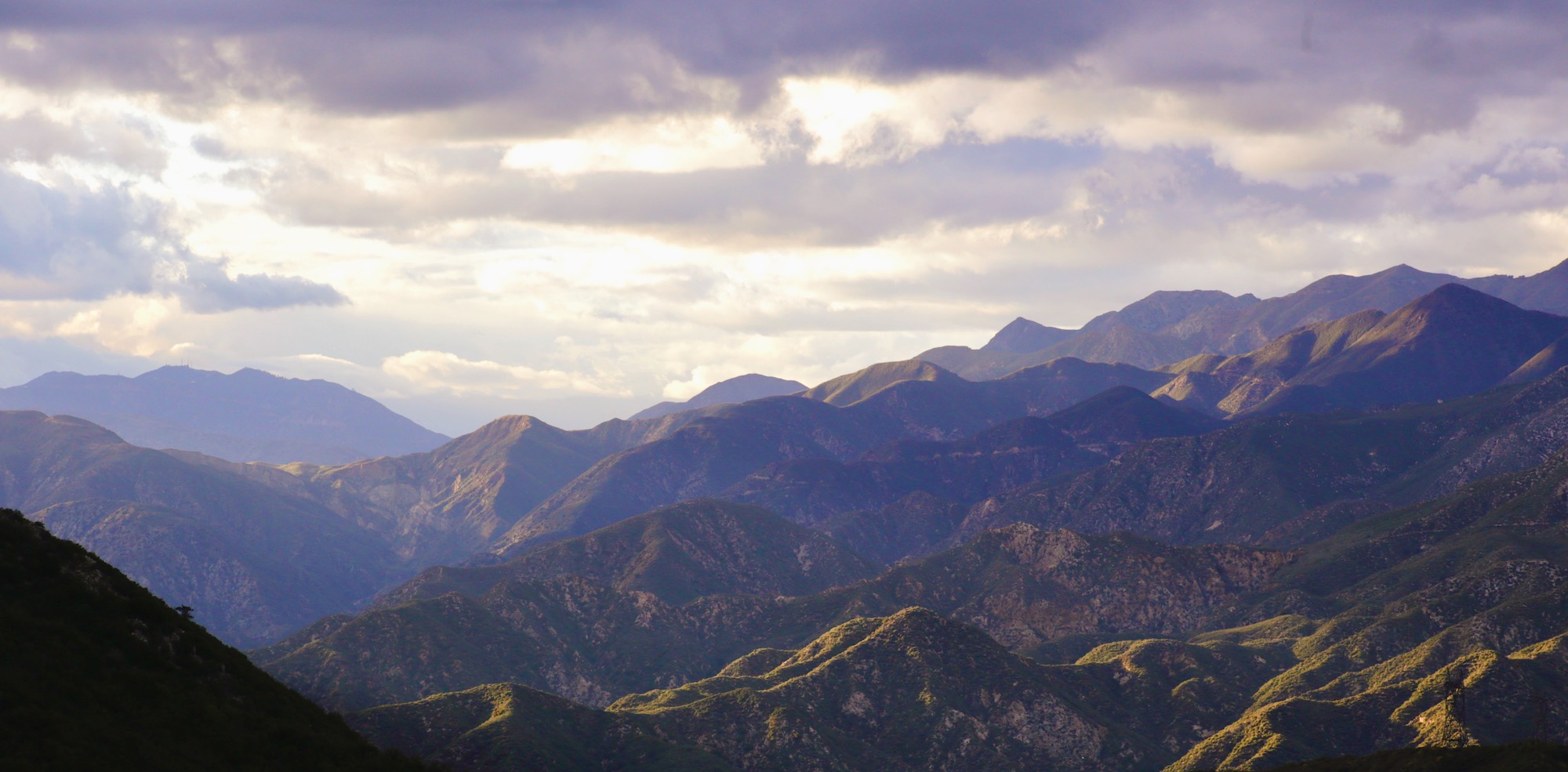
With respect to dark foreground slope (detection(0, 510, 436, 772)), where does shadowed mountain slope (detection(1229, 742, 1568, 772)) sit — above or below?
below

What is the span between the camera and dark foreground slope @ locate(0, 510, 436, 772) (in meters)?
77.6

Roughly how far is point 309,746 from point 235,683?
955 cm

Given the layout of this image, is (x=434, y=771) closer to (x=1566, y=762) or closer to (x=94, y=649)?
(x=94, y=649)

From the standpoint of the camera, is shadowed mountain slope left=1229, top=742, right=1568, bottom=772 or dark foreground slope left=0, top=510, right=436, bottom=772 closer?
dark foreground slope left=0, top=510, right=436, bottom=772

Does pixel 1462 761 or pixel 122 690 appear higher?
pixel 122 690

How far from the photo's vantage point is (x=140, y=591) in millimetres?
102062

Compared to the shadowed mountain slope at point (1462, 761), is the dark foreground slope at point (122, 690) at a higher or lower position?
higher

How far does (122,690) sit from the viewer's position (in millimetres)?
87250

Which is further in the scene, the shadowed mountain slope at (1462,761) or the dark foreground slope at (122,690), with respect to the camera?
the shadowed mountain slope at (1462,761)

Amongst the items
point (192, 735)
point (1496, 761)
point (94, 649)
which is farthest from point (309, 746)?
point (1496, 761)

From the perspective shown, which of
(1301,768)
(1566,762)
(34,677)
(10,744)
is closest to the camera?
(10,744)

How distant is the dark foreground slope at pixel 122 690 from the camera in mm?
77625

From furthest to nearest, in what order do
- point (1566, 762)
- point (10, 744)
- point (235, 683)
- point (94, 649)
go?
point (1566, 762) < point (235, 683) < point (94, 649) < point (10, 744)

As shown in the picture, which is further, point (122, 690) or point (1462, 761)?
point (1462, 761)
